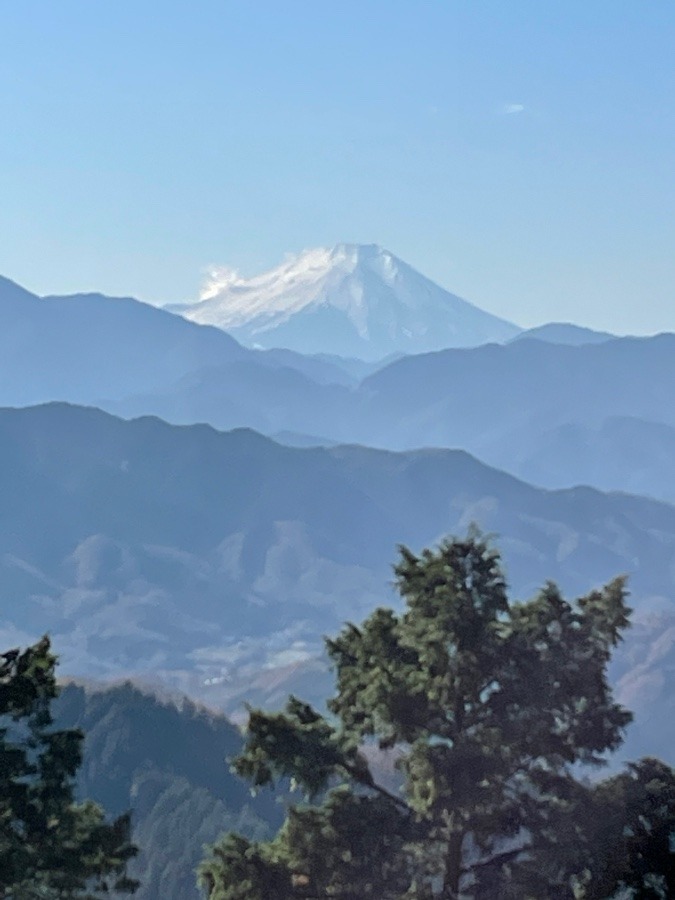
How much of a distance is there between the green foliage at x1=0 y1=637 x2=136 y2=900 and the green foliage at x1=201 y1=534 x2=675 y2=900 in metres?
1.79

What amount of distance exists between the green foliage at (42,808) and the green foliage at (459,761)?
1.79 metres

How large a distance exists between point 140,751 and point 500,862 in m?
158

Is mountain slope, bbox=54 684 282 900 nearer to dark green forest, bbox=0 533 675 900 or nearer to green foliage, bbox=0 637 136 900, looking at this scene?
dark green forest, bbox=0 533 675 900

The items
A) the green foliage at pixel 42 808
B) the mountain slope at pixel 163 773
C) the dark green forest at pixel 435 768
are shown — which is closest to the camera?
the green foliage at pixel 42 808

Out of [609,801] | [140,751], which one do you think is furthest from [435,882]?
[140,751]

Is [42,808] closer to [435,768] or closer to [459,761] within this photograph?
[435,768]

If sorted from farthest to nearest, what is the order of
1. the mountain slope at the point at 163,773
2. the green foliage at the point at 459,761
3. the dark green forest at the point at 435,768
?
the mountain slope at the point at 163,773
the green foliage at the point at 459,761
the dark green forest at the point at 435,768

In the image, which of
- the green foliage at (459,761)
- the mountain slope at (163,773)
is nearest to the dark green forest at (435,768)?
the green foliage at (459,761)

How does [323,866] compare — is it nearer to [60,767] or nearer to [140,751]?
[60,767]

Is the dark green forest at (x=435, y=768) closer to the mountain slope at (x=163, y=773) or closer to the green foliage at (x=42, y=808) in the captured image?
the green foliage at (x=42, y=808)

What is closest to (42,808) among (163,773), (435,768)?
(435,768)

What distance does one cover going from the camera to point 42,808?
18.8 m

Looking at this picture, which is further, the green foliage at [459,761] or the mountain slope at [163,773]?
the mountain slope at [163,773]

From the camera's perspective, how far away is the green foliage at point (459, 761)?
1984 cm
